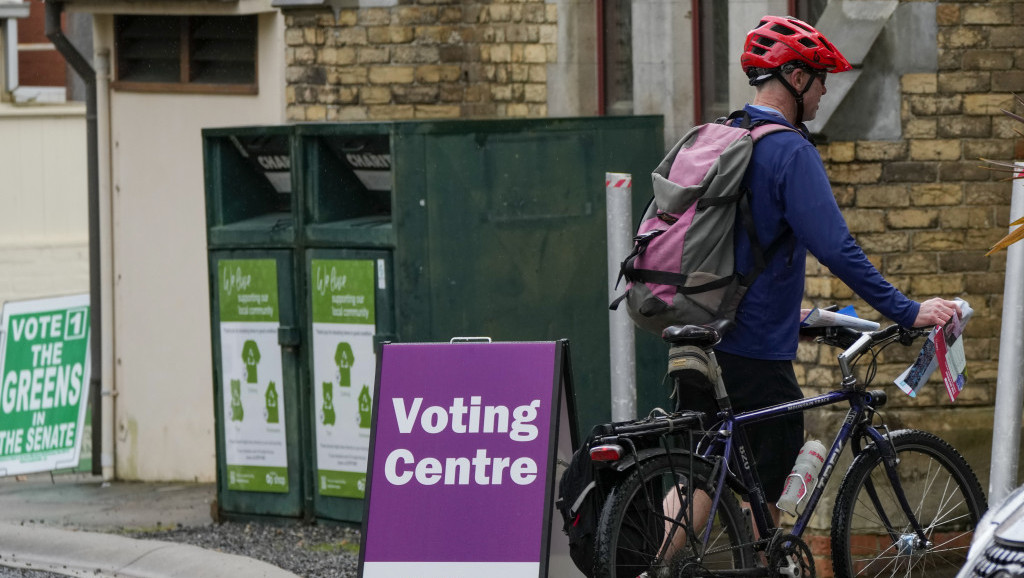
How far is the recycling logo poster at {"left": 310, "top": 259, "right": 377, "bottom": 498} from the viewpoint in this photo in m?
8.02

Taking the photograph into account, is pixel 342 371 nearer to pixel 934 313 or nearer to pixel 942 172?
pixel 942 172

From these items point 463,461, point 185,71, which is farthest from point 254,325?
point 185,71

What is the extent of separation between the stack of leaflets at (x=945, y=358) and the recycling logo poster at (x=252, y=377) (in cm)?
399

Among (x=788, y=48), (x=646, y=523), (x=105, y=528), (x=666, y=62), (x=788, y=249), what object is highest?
(x=666, y=62)

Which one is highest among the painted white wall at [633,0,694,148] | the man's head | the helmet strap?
the painted white wall at [633,0,694,148]

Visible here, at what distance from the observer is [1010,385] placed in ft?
18.6

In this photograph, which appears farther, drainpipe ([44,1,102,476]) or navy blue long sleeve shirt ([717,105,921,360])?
drainpipe ([44,1,102,476])

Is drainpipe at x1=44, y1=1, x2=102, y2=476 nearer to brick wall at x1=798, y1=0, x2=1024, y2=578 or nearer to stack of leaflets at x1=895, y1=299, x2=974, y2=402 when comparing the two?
brick wall at x1=798, y1=0, x2=1024, y2=578

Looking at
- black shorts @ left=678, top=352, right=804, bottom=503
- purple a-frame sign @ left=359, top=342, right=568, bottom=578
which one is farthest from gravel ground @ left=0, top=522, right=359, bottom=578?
black shorts @ left=678, top=352, right=804, bottom=503

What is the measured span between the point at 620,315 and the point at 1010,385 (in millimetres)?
1339

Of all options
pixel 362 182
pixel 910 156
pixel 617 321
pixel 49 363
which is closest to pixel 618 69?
pixel 362 182

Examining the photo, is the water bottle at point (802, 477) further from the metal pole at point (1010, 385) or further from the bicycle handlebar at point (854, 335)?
the metal pole at point (1010, 385)

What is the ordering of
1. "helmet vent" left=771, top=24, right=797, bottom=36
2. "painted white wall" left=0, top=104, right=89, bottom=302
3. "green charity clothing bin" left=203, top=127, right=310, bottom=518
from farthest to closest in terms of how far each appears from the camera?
"painted white wall" left=0, top=104, right=89, bottom=302, "green charity clothing bin" left=203, top=127, right=310, bottom=518, "helmet vent" left=771, top=24, right=797, bottom=36

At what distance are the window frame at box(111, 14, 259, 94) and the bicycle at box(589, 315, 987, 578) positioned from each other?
6602 millimetres
